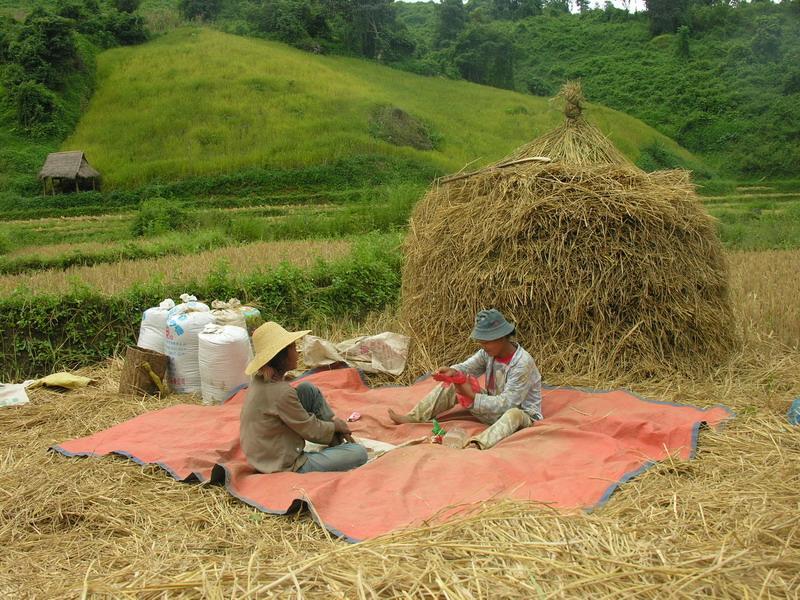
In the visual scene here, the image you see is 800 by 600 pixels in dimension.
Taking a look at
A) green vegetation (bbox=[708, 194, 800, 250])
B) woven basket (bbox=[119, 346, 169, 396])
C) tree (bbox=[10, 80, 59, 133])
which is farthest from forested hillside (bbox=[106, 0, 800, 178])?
woven basket (bbox=[119, 346, 169, 396])

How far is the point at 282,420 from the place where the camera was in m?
3.92

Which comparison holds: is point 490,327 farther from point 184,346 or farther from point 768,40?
point 768,40

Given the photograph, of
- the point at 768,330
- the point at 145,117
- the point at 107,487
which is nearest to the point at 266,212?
the point at 145,117

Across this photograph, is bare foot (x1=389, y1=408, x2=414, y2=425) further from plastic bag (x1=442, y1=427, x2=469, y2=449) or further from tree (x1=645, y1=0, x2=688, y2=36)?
tree (x1=645, y1=0, x2=688, y2=36)

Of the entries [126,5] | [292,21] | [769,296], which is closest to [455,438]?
[769,296]

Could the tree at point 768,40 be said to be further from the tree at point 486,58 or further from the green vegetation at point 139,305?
the green vegetation at point 139,305

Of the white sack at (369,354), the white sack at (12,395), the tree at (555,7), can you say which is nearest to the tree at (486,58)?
the tree at (555,7)

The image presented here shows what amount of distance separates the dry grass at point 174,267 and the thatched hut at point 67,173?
1408 cm

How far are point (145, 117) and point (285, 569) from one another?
30299 millimetres

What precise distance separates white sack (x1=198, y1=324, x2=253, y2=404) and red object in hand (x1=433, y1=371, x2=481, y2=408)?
2100mm

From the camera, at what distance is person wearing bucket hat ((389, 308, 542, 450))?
4.52m

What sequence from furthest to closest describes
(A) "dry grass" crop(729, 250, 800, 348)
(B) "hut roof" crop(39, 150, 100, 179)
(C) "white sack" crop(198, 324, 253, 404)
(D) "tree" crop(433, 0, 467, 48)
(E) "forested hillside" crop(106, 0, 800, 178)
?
(D) "tree" crop(433, 0, 467, 48), (E) "forested hillside" crop(106, 0, 800, 178), (B) "hut roof" crop(39, 150, 100, 179), (A) "dry grass" crop(729, 250, 800, 348), (C) "white sack" crop(198, 324, 253, 404)

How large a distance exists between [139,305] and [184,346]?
1.54m

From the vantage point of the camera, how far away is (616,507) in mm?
3324
